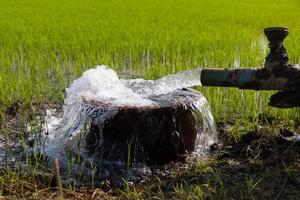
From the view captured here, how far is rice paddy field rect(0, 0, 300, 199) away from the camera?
118 inches

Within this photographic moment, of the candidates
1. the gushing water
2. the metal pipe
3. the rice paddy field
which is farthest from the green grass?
the metal pipe

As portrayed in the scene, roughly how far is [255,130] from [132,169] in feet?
3.22

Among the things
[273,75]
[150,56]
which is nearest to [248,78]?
[273,75]

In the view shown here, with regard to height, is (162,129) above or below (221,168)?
A: above

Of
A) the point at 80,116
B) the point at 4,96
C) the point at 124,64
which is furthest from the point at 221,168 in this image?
the point at 124,64

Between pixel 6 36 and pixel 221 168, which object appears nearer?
pixel 221 168

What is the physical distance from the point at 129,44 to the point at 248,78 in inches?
137

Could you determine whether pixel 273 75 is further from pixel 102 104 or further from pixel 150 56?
pixel 150 56

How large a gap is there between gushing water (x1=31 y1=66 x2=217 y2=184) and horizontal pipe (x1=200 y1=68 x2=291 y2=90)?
28 cm

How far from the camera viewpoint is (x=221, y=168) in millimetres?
3316

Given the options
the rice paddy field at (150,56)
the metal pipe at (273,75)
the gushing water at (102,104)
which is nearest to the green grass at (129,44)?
the rice paddy field at (150,56)

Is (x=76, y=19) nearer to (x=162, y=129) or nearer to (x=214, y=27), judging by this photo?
(x=214, y=27)

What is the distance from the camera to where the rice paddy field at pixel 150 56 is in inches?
118

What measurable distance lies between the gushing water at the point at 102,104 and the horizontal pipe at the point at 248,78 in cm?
28
